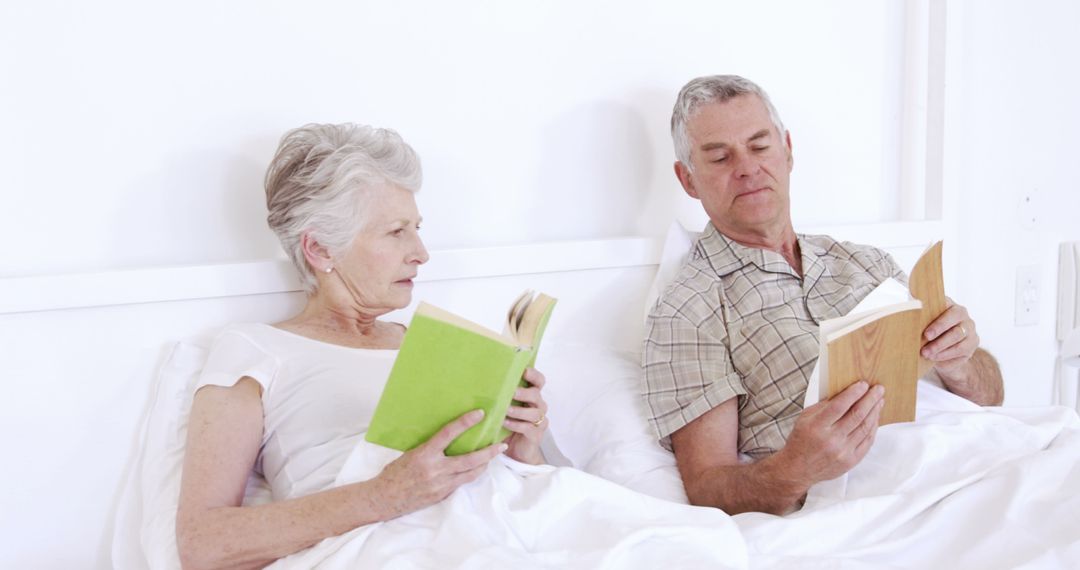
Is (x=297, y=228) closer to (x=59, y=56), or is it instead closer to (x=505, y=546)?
(x=59, y=56)

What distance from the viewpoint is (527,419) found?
141 cm

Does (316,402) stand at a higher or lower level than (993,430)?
higher

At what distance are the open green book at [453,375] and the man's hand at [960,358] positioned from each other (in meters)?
0.60

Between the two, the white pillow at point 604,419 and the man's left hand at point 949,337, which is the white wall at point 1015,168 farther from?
the white pillow at point 604,419

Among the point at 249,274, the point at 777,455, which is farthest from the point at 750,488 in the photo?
the point at 249,274

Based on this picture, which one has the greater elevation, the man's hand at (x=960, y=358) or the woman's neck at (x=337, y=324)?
the woman's neck at (x=337, y=324)

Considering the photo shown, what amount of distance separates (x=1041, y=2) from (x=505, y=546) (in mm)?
1943

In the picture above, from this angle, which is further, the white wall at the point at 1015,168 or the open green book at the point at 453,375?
the white wall at the point at 1015,168

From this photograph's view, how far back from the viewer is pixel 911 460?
1400 millimetres

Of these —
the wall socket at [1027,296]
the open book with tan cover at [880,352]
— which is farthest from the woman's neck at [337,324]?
the wall socket at [1027,296]

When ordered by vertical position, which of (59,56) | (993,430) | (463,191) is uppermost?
(59,56)

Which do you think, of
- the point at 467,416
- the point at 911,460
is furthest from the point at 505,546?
the point at 911,460

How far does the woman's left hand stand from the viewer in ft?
4.57

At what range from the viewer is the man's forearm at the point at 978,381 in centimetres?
172
